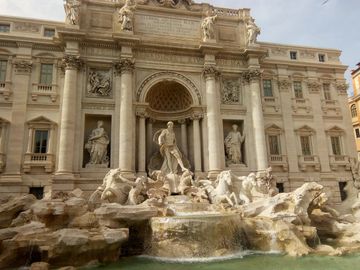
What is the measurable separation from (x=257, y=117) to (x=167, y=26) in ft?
29.9

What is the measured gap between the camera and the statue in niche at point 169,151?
17398mm

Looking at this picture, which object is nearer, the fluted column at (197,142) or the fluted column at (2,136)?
the fluted column at (2,136)

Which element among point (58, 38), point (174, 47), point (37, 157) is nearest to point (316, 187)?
point (174, 47)

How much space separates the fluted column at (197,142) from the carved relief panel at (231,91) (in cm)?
239

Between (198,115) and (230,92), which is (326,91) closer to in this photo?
(230,92)

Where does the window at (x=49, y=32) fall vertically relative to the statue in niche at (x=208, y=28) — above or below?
below

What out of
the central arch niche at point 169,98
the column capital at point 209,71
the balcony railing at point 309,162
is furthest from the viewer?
the balcony railing at point 309,162

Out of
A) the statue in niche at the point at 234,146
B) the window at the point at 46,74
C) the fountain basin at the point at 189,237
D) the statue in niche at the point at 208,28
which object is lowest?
the fountain basin at the point at 189,237

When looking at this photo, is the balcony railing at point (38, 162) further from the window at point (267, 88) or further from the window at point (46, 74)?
the window at point (267, 88)

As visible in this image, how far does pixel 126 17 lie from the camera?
18516mm

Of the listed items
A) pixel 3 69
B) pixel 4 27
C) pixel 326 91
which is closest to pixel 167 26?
pixel 4 27

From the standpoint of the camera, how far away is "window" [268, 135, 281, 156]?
20.8 metres

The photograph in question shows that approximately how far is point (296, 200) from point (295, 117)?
10515 millimetres

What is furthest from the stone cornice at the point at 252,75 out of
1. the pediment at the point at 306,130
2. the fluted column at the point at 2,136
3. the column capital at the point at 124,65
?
the fluted column at the point at 2,136
